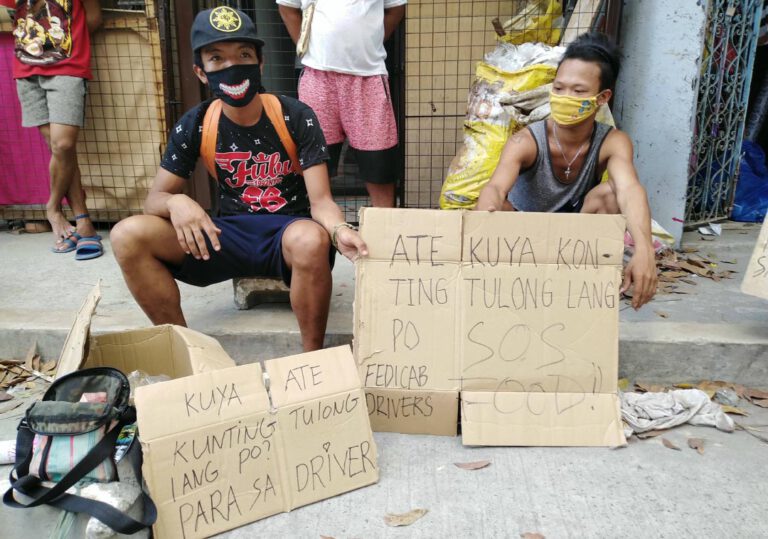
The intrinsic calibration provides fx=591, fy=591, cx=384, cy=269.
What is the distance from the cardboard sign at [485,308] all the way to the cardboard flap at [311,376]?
0.22m

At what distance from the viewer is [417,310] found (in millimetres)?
2111

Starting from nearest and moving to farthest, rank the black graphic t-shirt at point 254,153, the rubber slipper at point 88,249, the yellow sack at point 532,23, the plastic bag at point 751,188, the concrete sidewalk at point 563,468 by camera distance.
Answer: the concrete sidewalk at point 563,468
the black graphic t-shirt at point 254,153
the rubber slipper at point 88,249
the yellow sack at point 532,23
the plastic bag at point 751,188

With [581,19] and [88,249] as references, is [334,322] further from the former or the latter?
[581,19]

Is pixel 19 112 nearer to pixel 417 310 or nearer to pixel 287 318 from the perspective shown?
pixel 287 318

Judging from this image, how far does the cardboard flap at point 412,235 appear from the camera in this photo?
2.10 metres

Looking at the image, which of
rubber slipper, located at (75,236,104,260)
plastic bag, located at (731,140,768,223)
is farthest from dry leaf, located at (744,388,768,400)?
rubber slipper, located at (75,236,104,260)

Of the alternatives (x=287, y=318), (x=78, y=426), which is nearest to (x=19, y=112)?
(x=287, y=318)

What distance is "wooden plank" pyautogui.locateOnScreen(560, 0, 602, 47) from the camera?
3771mm

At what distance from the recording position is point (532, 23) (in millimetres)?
3869

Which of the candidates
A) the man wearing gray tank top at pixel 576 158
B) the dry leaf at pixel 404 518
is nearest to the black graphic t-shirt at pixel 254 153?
the man wearing gray tank top at pixel 576 158

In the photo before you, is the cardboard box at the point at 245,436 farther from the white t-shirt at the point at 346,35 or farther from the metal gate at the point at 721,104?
the metal gate at the point at 721,104

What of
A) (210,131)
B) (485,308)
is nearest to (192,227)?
(210,131)

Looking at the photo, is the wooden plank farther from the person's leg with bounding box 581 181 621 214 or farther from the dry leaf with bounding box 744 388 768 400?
the dry leaf with bounding box 744 388 768 400

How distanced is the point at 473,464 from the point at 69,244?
3.18 metres
